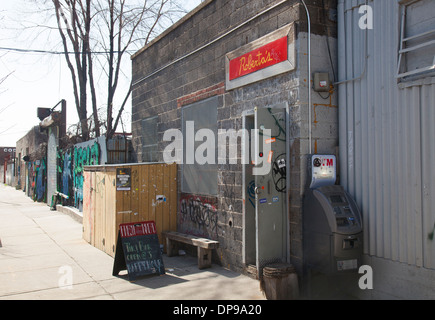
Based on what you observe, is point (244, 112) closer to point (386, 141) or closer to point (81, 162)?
point (386, 141)

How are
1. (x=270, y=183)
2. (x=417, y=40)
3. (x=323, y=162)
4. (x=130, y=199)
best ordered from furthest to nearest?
(x=130, y=199) < (x=270, y=183) < (x=323, y=162) < (x=417, y=40)

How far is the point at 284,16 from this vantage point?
535 cm

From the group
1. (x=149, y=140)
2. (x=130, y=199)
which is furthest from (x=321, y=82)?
(x=149, y=140)

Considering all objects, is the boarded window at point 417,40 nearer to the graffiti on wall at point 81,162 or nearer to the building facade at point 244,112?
the building facade at point 244,112

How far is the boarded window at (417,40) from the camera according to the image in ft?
13.8

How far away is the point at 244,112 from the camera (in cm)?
615

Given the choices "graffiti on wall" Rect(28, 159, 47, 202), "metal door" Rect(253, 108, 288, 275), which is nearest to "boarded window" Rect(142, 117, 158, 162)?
"metal door" Rect(253, 108, 288, 275)

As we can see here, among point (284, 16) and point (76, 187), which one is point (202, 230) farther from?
point (76, 187)

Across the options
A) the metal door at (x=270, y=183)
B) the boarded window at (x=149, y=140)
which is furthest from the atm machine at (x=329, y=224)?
the boarded window at (x=149, y=140)

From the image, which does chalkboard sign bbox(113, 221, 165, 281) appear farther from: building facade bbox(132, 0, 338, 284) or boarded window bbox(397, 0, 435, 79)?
boarded window bbox(397, 0, 435, 79)

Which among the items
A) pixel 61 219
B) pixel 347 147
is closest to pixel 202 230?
pixel 347 147

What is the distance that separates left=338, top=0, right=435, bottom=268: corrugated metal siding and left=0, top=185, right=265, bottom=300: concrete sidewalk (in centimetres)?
179

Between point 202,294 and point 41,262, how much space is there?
3392 millimetres

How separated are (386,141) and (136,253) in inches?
153
